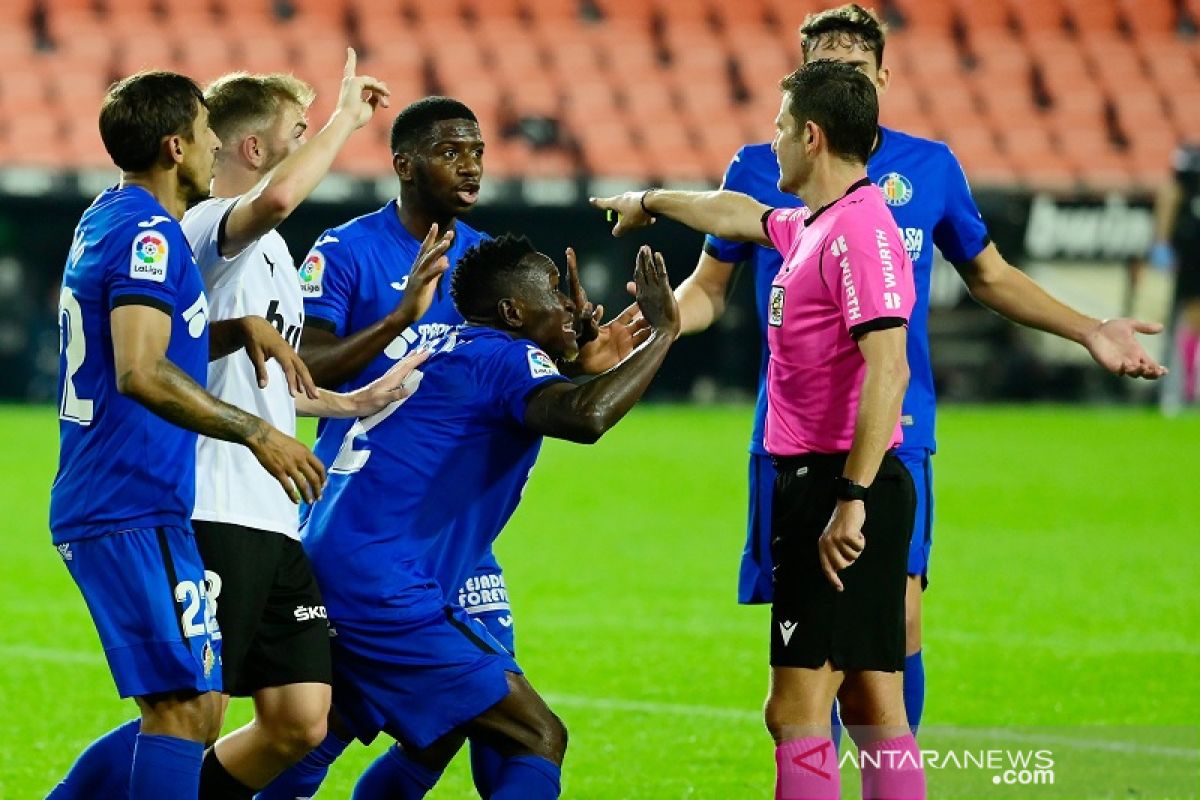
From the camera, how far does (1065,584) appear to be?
10844 millimetres

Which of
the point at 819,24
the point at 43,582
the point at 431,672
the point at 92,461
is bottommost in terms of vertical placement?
the point at 43,582

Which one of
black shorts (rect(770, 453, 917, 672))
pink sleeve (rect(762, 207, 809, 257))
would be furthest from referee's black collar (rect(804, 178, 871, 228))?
black shorts (rect(770, 453, 917, 672))

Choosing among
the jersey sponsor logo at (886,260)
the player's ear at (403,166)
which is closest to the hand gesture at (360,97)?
the player's ear at (403,166)

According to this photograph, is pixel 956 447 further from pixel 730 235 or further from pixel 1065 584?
pixel 730 235

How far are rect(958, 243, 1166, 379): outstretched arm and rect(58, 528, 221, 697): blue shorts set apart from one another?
2.53 m

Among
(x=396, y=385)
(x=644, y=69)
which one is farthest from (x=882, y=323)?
(x=644, y=69)

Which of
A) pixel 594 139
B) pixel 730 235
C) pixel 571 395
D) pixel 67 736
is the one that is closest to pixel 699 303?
pixel 730 235

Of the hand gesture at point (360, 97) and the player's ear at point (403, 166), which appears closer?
the hand gesture at point (360, 97)

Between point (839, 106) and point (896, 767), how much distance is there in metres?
1.62

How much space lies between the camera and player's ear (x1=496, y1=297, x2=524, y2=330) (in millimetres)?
4605

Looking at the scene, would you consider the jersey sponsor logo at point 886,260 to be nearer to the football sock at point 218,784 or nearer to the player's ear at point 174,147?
the player's ear at point 174,147

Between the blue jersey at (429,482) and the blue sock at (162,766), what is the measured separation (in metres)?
0.52

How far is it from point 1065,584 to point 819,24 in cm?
619

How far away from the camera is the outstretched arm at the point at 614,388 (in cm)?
426
